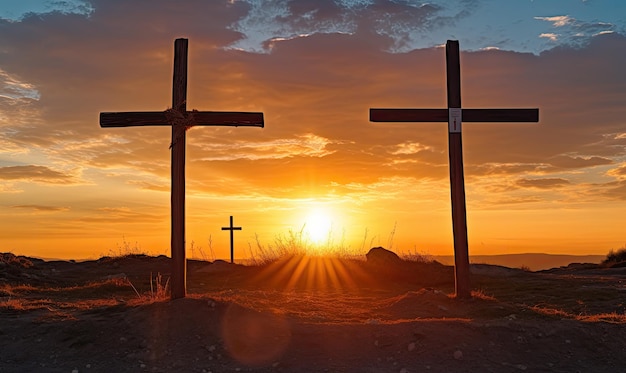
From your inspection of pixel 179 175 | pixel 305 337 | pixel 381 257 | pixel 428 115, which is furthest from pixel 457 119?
pixel 381 257

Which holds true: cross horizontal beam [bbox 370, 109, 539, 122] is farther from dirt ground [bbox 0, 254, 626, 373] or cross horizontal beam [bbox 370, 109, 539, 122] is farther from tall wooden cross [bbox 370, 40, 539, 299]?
dirt ground [bbox 0, 254, 626, 373]

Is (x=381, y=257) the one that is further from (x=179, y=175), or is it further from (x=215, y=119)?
(x=179, y=175)

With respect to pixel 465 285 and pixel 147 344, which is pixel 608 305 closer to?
pixel 465 285

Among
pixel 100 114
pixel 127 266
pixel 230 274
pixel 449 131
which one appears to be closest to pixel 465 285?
pixel 449 131

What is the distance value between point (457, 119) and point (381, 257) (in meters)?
7.26

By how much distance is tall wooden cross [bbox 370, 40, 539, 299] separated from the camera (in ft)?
35.7

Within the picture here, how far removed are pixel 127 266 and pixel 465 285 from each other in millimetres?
15483

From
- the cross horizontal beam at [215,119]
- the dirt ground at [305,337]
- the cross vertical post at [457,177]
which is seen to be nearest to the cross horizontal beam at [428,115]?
the cross vertical post at [457,177]

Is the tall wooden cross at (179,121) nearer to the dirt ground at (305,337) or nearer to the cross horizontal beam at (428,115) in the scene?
the dirt ground at (305,337)

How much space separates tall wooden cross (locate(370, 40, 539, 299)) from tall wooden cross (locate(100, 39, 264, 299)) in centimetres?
274

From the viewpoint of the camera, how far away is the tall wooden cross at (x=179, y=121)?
943cm

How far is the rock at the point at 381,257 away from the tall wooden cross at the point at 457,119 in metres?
6.46

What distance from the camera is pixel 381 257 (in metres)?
17.5

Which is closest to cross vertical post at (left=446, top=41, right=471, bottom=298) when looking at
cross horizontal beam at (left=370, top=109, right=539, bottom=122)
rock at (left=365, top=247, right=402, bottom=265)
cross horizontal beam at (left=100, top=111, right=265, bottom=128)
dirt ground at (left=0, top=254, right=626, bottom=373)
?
cross horizontal beam at (left=370, top=109, right=539, bottom=122)
